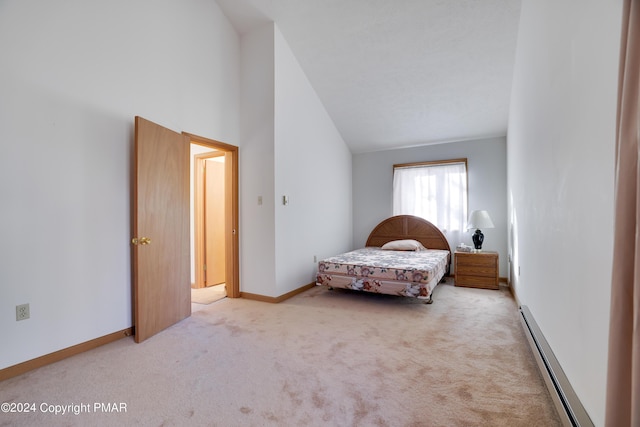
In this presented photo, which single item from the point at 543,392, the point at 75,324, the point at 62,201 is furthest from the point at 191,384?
the point at 543,392

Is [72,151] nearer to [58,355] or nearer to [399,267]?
[58,355]

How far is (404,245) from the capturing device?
496cm

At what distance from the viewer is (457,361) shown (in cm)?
217

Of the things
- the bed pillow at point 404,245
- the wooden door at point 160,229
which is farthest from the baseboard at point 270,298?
the bed pillow at point 404,245

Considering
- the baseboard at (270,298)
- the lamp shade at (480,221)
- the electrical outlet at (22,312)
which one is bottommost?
the baseboard at (270,298)

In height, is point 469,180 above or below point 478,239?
above

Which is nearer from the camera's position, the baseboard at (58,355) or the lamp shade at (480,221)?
the baseboard at (58,355)

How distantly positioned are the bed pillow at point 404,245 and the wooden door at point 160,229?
10.8 feet

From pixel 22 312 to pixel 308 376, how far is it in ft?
6.84

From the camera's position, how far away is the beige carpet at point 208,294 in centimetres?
382

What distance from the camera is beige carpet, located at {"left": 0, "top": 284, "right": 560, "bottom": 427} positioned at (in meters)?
1.60

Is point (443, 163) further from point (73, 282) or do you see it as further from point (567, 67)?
point (73, 282)

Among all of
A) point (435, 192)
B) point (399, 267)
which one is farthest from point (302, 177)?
point (435, 192)

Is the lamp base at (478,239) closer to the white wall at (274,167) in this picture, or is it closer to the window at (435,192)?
the window at (435,192)
